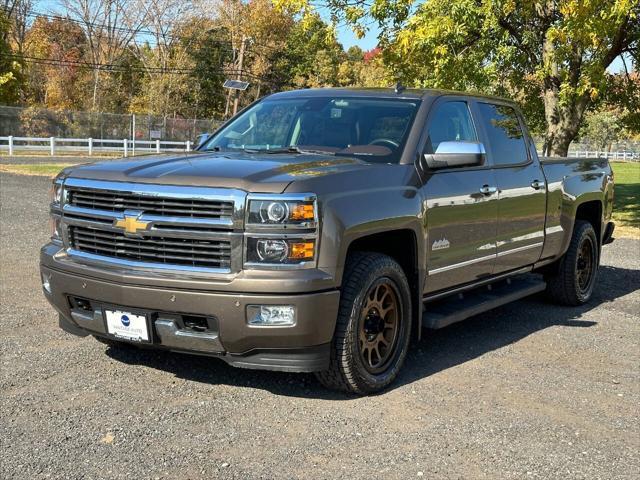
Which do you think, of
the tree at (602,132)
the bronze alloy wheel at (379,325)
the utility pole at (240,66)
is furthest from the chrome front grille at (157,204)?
the tree at (602,132)

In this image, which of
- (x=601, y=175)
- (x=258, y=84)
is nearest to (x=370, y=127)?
(x=601, y=175)

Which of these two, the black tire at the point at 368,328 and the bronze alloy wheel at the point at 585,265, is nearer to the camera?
the black tire at the point at 368,328

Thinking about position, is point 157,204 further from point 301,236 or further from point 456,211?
point 456,211

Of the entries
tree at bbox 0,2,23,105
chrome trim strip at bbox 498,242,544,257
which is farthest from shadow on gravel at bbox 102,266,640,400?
tree at bbox 0,2,23,105

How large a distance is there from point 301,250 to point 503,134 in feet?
9.93

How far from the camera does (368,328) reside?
478 cm

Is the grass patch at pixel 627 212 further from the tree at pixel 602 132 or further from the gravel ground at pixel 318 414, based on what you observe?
the tree at pixel 602 132

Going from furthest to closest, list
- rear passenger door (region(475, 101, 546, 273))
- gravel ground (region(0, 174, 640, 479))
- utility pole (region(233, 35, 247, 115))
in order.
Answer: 1. utility pole (region(233, 35, 247, 115))
2. rear passenger door (region(475, 101, 546, 273))
3. gravel ground (region(0, 174, 640, 479))

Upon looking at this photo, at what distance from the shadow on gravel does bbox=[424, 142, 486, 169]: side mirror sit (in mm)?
1428

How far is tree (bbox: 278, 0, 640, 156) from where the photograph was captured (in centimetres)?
1396

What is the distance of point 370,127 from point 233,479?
112 inches

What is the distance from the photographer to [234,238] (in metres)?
4.19

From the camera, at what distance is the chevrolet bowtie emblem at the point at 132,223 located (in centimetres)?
436

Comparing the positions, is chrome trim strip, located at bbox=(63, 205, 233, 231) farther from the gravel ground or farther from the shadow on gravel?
the shadow on gravel
